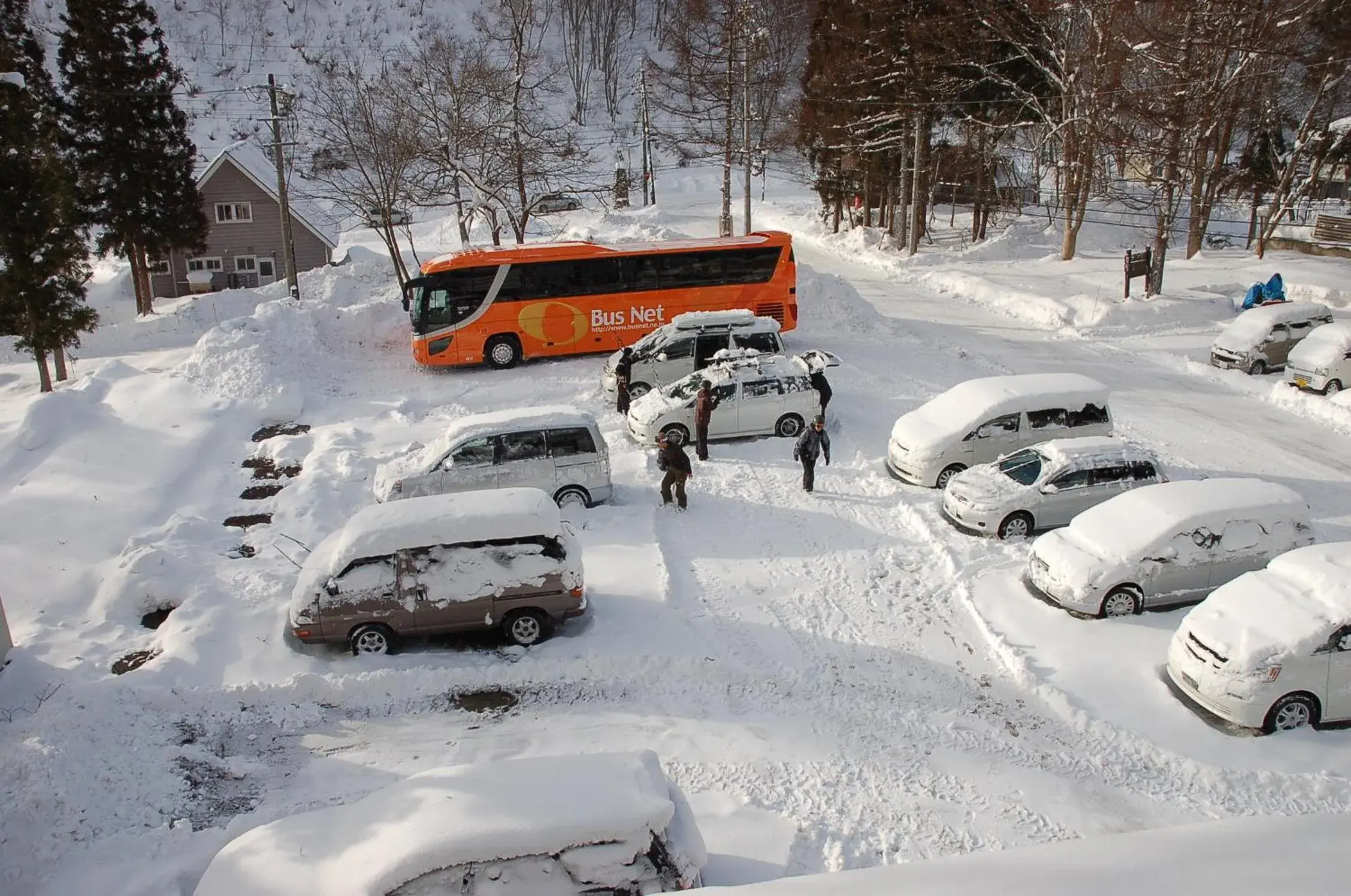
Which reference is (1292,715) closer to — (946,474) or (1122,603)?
(1122,603)

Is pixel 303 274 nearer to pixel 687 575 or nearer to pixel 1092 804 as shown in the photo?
pixel 687 575

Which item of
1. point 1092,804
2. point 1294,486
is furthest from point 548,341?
point 1092,804

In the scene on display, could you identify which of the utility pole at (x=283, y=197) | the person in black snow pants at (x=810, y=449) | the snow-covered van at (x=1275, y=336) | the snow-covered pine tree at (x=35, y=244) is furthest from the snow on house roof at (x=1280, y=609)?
the snow-covered pine tree at (x=35, y=244)

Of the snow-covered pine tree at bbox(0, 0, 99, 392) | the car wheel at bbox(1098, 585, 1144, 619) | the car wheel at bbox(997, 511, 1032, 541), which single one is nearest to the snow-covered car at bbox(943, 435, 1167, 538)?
the car wheel at bbox(997, 511, 1032, 541)

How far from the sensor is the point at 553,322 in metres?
22.6

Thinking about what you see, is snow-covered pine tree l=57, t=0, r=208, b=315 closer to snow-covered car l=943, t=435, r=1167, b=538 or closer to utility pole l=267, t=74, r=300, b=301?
utility pole l=267, t=74, r=300, b=301

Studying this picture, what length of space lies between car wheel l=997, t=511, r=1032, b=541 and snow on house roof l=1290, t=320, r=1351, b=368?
9.80 metres

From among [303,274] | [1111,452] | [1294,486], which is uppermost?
[303,274]

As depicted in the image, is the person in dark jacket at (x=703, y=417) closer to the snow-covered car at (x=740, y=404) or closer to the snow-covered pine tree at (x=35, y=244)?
the snow-covered car at (x=740, y=404)

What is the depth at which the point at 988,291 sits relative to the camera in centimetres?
2952

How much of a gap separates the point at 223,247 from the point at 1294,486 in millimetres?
39604

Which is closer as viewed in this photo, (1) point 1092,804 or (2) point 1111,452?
(1) point 1092,804

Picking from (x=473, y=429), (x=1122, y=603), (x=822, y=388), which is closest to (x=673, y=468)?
(x=473, y=429)

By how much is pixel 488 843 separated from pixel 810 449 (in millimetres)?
9416
